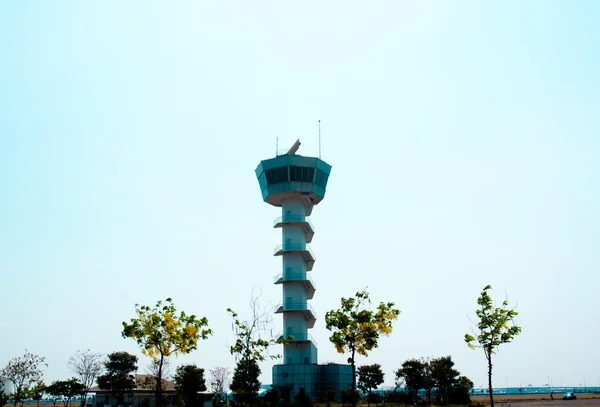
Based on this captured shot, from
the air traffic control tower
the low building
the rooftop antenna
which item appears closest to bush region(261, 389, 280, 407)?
the air traffic control tower

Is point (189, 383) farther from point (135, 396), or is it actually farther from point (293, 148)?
point (293, 148)

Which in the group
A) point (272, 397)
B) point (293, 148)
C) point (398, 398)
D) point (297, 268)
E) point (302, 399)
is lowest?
point (398, 398)

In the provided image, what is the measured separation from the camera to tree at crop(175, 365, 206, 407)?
76.3 m

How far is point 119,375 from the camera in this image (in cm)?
8756

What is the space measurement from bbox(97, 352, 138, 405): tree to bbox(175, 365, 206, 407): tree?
9244mm

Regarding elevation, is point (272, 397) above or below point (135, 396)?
above

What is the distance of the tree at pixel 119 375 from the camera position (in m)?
86.9

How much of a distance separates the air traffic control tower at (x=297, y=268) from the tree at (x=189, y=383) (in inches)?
526

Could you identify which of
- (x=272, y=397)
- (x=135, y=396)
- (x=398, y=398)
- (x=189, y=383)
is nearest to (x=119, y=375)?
(x=135, y=396)

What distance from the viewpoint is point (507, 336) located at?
43.9 meters

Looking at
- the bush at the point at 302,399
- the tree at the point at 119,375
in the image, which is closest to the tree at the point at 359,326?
the bush at the point at 302,399

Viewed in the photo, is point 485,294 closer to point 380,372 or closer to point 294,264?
point 294,264

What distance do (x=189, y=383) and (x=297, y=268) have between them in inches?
920

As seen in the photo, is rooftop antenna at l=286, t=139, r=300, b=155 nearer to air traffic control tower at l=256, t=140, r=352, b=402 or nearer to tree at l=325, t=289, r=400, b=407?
air traffic control tower at l=256, t=140, r=352, b=402
